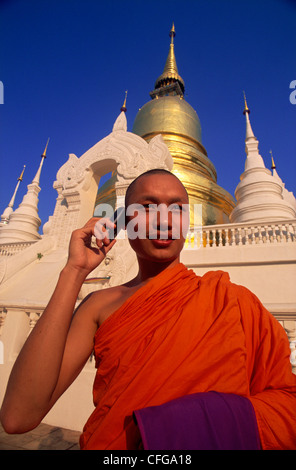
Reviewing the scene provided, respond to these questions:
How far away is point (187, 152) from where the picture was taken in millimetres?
12484

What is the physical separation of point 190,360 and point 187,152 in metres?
12.8

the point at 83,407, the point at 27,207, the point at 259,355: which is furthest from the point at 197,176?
the point at 259,355

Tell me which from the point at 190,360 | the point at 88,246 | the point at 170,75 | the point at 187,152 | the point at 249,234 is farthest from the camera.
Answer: the point at 170,75

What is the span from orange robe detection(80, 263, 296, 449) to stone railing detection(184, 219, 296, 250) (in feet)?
17.6

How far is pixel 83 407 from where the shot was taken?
3240mm

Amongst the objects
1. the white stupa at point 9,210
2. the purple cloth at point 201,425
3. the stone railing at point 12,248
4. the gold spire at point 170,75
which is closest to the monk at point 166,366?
the purple cloth at point 201,425

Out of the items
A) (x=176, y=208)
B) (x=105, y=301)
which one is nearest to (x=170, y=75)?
(x=176, y=208)

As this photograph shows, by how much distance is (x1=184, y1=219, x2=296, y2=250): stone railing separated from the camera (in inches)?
229

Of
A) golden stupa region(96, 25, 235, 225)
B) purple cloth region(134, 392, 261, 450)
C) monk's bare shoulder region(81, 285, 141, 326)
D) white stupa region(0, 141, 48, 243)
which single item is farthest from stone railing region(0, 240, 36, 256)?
purple cloth region(134, 392, 261, 450)

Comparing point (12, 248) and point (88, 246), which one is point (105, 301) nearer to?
point (88, 246)

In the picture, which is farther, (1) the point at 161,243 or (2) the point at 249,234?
(2) the point at 249,234

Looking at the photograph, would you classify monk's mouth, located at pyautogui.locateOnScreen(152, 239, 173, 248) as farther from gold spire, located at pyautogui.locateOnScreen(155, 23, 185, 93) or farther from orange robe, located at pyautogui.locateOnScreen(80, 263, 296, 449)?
gold spire, located at pyautogui.locateOnScreen(155, 23, 185, 93)

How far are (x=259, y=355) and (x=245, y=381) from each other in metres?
0.13
